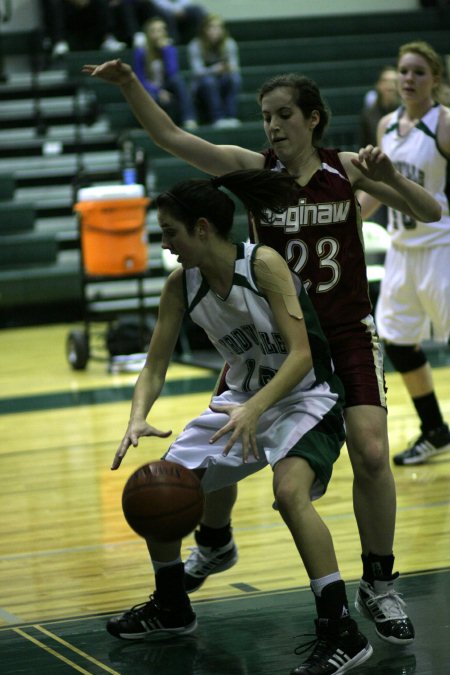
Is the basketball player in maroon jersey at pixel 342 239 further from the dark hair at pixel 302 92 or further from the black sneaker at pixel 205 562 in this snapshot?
the black sneaker at pixel 205 562

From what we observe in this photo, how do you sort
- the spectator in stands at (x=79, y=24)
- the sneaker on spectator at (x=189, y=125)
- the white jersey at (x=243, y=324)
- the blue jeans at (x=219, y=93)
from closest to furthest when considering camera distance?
the white jersey at (x=243, y=324)
the sneaker on spectator at (x=189, y=125)
the blue jeans at (x=219, y=93)
the spectator in stands at (x=79, y=24)

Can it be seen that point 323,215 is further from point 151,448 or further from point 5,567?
point 151,448

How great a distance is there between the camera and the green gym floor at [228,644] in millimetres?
3658

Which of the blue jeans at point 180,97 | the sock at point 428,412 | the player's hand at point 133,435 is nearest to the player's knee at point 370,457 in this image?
the player's hand at point 133,435

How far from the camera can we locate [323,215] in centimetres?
398

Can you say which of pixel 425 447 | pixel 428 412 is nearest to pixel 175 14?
pixel 428 412

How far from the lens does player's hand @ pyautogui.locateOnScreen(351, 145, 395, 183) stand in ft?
12.4

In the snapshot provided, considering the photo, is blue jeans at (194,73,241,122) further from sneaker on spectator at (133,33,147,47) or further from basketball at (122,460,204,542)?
basketball at (122,460,204,542)

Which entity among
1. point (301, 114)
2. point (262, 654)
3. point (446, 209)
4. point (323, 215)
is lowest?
point (262, 654)

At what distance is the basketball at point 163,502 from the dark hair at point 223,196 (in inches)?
28.2

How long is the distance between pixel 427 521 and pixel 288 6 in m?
11.9

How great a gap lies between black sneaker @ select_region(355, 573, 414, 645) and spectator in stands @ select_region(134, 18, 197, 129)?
9.47 meters

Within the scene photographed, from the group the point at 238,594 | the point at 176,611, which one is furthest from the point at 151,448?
the point at 176,611

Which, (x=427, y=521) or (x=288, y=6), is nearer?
(x=427, y=521)
